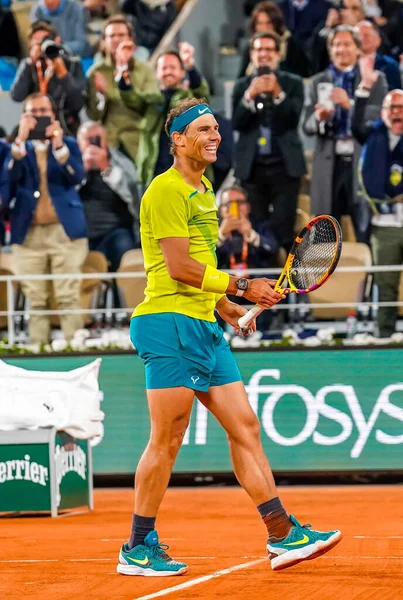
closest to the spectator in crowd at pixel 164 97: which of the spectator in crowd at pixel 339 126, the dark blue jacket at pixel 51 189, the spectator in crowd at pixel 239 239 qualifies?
the dark blue jacket at pixel 51 189

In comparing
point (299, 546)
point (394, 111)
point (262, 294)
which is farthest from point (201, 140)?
point (394, 111)

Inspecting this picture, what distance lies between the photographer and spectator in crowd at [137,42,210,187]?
12.0 m

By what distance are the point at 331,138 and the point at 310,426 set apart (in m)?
3.16

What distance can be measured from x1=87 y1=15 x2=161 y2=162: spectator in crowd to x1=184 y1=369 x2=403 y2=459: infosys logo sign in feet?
10.8

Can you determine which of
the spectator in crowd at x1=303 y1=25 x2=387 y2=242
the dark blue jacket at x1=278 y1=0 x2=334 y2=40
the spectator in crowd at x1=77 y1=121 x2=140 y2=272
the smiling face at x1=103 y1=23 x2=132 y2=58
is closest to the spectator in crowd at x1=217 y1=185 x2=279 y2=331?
the spectator in crowd at x1=303 y1=25 x2=387 y2=242

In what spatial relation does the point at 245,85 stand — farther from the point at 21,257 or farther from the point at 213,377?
the point at 213,377

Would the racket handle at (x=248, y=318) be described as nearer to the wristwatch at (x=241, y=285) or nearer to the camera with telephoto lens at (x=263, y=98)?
the wristwatch at (x=241, y=285)

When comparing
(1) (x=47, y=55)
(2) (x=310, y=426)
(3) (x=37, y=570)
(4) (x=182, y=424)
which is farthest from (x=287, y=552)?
(1) (x=47, y=55)

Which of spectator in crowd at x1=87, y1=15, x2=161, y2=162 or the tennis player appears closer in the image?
the tennis player

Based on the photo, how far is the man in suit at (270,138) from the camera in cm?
1187

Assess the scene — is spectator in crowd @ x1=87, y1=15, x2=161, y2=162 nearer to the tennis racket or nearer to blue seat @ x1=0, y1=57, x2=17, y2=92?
blue seat @ x1=0, y1=57, x2=17, y2=92

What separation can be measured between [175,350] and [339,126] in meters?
6.90

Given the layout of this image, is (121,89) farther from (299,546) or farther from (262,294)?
(299,546)

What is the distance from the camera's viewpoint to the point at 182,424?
5742 millimetres
